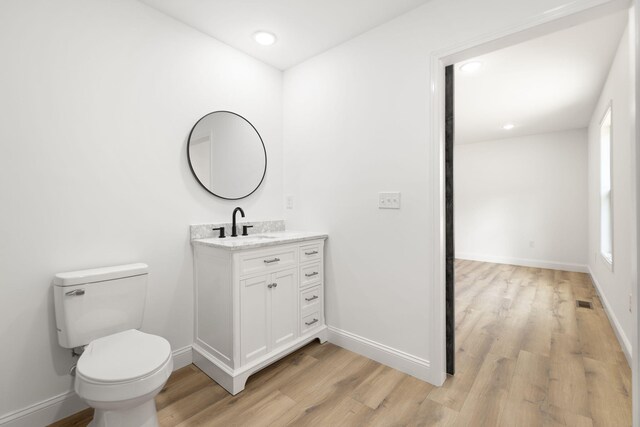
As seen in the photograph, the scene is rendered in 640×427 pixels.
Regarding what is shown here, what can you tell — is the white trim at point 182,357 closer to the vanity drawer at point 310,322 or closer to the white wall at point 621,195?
the vanity drawer at point 310,322

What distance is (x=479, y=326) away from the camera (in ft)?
8.84

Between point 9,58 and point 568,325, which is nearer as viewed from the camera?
point 9,58

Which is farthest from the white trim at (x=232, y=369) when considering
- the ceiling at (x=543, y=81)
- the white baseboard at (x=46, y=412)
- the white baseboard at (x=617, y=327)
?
the ceiling at (x=543, y=81)

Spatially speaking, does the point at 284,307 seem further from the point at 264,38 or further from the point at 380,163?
the point at 264,38

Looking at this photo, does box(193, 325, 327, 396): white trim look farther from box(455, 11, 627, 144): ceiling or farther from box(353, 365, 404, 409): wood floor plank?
box(455, 11, 627, 144): ceiling

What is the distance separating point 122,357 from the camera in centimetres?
130

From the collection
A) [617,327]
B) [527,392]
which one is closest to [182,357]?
[527,392]

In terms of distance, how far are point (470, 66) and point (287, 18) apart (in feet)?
5.86

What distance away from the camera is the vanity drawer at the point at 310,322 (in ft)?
7.28

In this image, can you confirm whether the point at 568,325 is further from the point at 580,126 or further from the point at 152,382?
the point at 580,126

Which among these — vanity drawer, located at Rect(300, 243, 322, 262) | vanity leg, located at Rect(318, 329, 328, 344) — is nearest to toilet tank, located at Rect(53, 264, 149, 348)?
vanity drawer, located at Rect(300, 243, 322, 262)

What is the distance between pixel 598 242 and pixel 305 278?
4064 millimetres

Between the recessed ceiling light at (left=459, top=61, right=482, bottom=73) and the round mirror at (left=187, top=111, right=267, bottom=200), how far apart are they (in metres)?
2.02

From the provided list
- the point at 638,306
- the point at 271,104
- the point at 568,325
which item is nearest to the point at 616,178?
the point at 568,325
